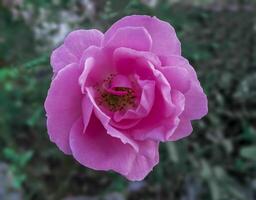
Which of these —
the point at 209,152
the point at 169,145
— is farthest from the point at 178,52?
the point at 209,152

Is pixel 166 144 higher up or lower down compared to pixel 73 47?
lower down

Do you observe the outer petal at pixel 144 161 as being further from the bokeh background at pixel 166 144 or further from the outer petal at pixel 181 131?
the bokeh background at pixel 166 144

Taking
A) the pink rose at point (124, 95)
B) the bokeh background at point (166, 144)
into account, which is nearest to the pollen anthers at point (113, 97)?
the pink rose at point (124, 95)

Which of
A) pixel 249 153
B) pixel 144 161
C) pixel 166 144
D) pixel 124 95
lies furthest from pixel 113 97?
pixel 249 153

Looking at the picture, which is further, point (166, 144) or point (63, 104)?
point (166, 144)

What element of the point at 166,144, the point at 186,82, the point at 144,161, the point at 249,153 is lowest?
the point at 249,153

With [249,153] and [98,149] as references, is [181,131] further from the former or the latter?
[249,153]

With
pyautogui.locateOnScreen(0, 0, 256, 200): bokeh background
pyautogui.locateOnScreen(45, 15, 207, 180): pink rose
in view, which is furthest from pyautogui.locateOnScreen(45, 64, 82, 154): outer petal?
pyautogui.locateOnScreen(0, 0, 256, 200): bokeh background
